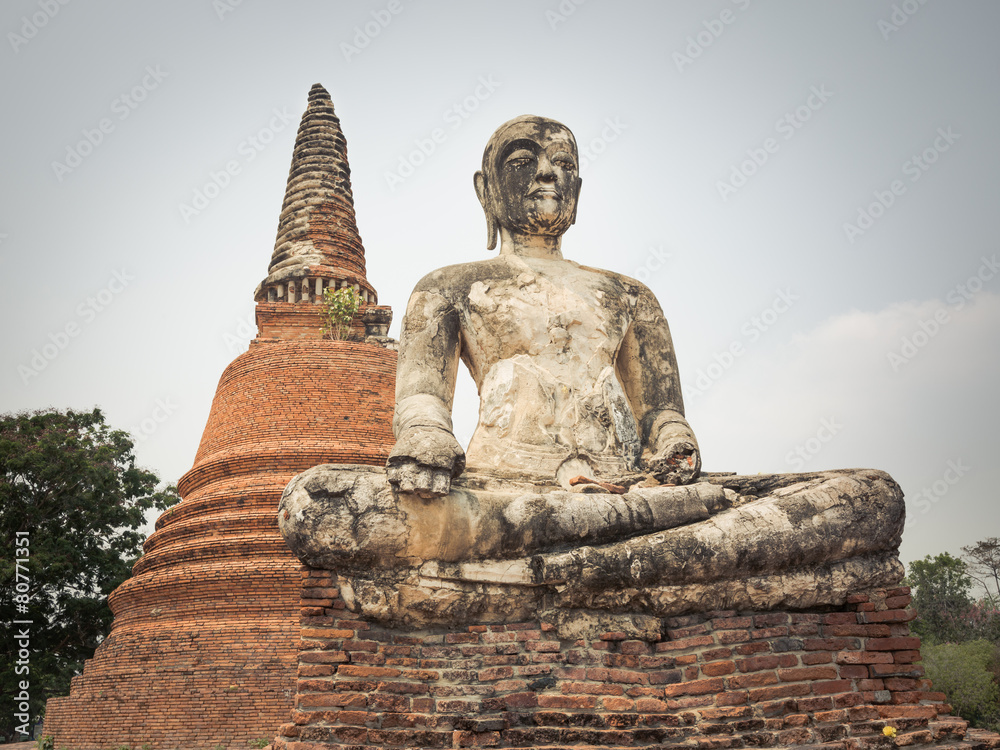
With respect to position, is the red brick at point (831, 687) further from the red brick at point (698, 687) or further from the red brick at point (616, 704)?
the red brick at point (616, 704)

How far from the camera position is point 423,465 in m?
4.57

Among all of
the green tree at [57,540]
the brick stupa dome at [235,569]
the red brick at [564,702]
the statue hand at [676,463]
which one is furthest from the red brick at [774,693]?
the green tree at [57,540]

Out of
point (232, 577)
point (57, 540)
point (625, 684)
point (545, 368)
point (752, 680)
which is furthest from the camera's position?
point (57, 540)

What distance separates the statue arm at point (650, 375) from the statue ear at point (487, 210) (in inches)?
46.3

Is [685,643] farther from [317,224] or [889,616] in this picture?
[317,224]

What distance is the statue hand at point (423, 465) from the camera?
4.55m

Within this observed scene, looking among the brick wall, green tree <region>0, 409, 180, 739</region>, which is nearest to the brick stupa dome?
the brick wall

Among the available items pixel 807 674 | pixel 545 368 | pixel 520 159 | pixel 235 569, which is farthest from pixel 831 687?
pixel 235 569

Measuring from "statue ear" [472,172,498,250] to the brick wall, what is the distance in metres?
7.30

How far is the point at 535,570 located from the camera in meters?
4.68

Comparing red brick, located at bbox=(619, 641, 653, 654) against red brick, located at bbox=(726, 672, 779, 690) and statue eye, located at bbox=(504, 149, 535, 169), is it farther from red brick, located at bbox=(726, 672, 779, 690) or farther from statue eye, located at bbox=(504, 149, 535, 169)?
statue eye, located at bbox=(504, 149, 535, 169)

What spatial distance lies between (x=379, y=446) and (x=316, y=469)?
9737 millimetres

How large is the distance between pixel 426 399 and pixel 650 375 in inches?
68.3

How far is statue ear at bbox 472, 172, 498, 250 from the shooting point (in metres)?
6.75
